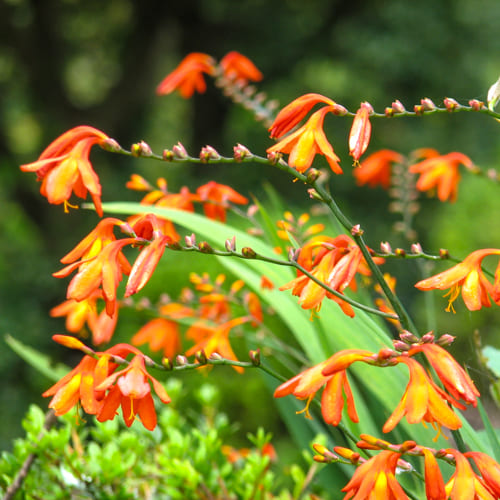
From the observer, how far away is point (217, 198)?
1.19m

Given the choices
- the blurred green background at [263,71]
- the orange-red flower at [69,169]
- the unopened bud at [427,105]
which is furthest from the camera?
the blurred green background at [263,71]

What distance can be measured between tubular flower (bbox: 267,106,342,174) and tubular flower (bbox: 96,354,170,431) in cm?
28

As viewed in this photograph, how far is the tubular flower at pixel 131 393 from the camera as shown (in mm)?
666

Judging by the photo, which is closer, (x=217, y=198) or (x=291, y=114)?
(x=291, y=114)

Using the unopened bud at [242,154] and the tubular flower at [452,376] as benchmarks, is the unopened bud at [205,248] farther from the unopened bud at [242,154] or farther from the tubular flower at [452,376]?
the tubular flower at [452,376]

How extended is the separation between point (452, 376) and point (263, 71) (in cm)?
612

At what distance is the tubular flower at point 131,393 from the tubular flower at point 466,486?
11.5 inches

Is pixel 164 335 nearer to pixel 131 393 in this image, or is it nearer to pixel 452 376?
pixel 131 393

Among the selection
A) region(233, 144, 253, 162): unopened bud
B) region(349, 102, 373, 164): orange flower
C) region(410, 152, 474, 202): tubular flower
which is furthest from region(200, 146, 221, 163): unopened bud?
region(410, 152, 474, 202): tubular flower

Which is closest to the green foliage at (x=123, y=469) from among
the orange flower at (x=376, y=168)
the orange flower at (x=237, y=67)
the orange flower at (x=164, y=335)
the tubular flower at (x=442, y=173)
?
the orange flower at (x=164, y=335)

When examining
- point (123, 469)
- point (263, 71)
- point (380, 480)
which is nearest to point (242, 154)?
point (380, 480)

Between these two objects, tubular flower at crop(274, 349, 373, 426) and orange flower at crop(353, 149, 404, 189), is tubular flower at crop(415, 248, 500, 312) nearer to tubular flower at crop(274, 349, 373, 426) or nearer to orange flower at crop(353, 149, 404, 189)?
tubular flower at crop(274, 349, 373, 426)

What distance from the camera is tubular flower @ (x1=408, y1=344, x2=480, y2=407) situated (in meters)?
Answer: 0.59

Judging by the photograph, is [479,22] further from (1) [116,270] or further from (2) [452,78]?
(1) [116,270]
